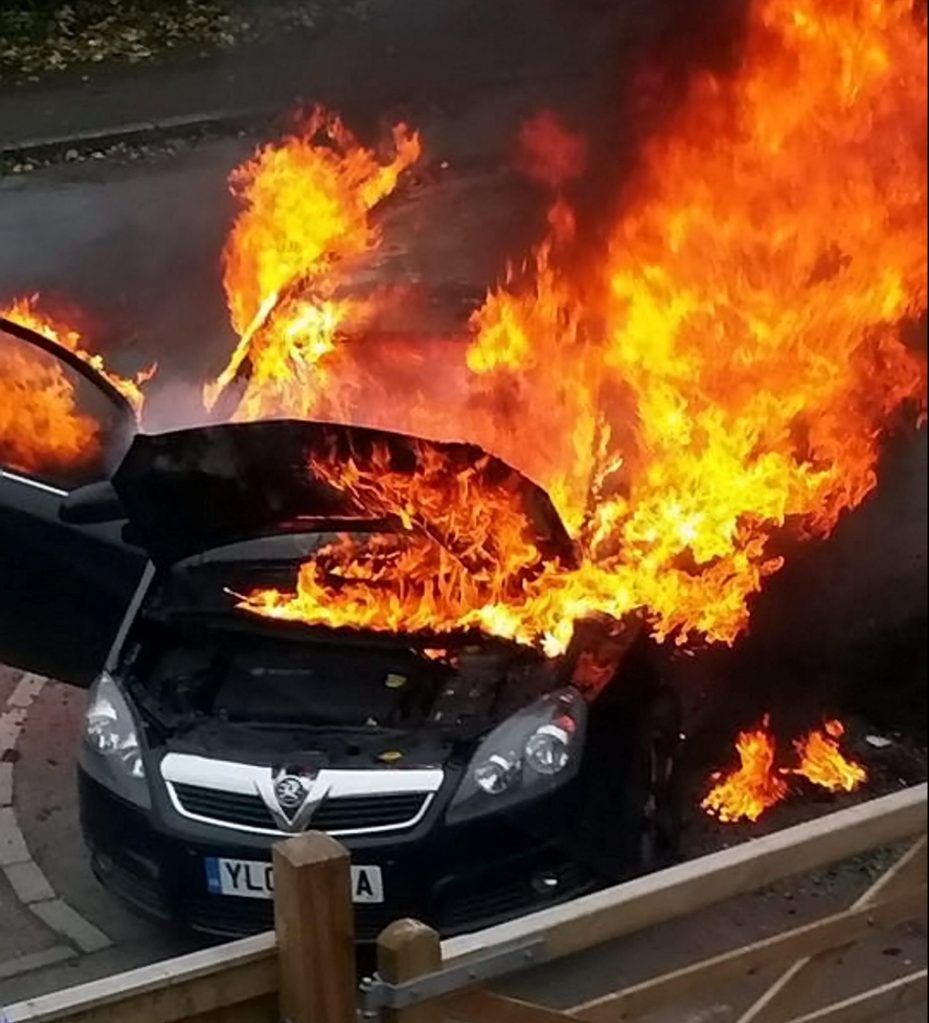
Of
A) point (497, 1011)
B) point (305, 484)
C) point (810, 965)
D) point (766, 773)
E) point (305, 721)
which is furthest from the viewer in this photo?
point (305, 484)

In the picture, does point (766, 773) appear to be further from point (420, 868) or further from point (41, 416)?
point (41, 416)

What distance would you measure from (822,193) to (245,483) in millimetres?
1651

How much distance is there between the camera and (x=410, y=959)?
3.01 meters

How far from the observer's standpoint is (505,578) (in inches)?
188

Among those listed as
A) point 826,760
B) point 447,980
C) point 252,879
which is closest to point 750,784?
point 826,760

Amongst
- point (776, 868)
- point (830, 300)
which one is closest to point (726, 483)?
point (830, 300)

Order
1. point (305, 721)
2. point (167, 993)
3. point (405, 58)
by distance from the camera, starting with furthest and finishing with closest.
Result: 1. point (405, 58)
2. point (305, 721)
3. point (167, 993)

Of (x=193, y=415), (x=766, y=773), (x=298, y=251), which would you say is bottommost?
(x=766, y=773)

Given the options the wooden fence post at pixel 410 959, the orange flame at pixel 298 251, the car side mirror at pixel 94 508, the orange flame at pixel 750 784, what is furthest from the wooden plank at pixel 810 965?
the orange flame at pixel 298 251

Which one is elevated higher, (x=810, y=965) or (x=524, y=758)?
(x=524, y=758)

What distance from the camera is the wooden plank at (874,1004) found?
2.42 metres

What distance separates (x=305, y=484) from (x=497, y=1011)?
6.63 ft

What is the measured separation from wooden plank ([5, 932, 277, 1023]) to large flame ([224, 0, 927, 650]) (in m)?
1.54

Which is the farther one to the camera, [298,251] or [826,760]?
[298,251]
